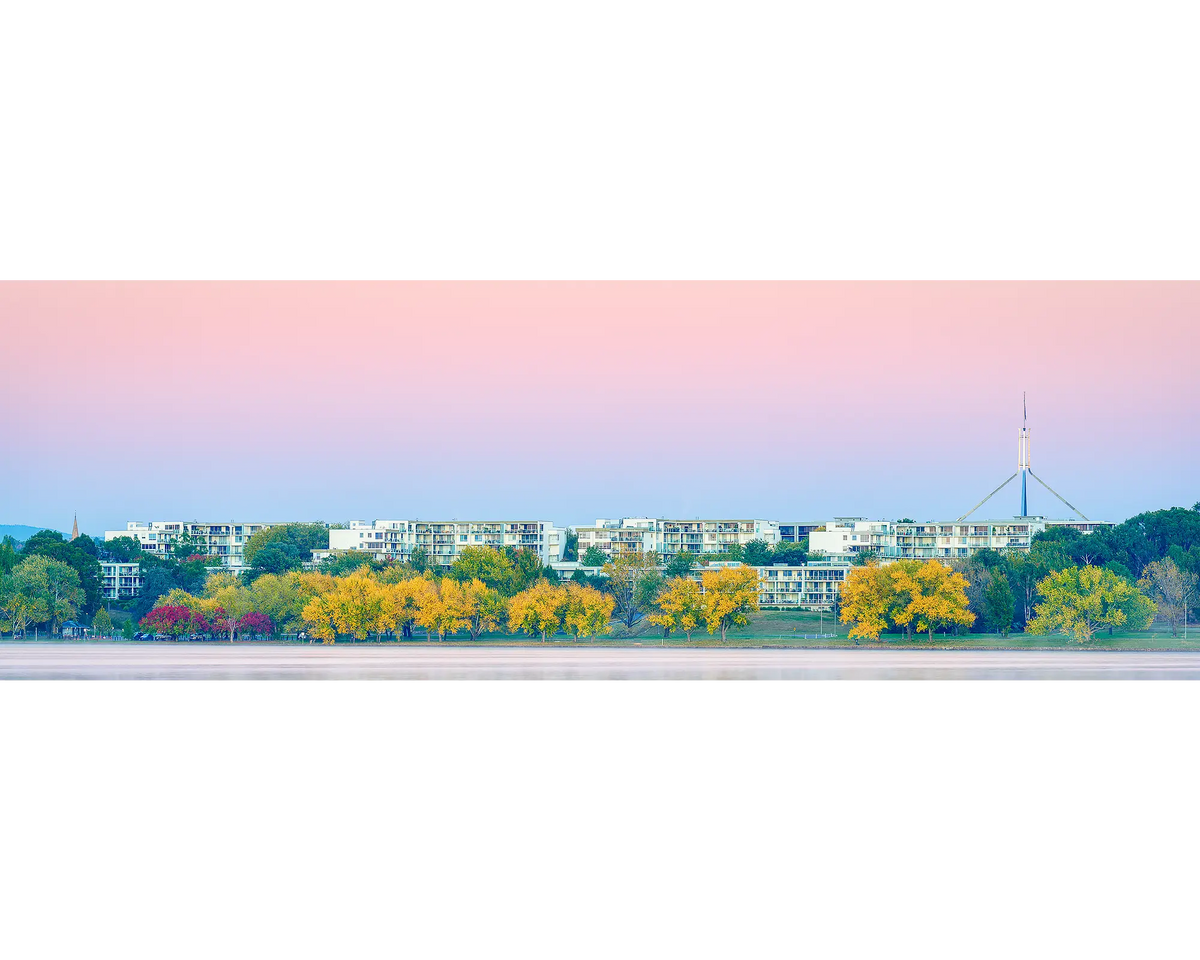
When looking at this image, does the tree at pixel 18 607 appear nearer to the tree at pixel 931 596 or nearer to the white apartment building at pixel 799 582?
the white apartment building at pixel 799 582

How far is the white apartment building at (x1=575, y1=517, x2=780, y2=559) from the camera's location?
2230 cm

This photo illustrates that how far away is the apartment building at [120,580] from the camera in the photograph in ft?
64.7

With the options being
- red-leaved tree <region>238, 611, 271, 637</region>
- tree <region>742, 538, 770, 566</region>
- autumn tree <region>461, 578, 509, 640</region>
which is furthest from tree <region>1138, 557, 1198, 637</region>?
red-leaved tree <region>238, 611, 271, 637</region>

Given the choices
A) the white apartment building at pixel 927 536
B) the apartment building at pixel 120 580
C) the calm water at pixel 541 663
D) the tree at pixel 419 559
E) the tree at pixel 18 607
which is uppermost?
the white apartment building at pixel 927 536

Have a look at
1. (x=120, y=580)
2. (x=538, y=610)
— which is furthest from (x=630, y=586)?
(x=120, y=580)

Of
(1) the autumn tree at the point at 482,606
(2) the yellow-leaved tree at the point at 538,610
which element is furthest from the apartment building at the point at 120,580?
(2) the yellow-leaved tree at the point at 538,610

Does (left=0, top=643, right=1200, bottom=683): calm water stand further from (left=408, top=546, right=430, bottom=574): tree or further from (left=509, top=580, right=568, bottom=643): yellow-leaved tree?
(left=408, top=546, right=430, bottom=574): tree

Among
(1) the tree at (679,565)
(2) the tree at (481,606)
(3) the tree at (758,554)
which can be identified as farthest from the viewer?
(3) the tree at (758,554)

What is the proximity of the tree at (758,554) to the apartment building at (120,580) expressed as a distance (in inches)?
465
